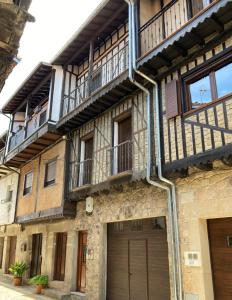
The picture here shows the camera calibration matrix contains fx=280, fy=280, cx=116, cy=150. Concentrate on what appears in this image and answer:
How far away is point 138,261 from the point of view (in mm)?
8039

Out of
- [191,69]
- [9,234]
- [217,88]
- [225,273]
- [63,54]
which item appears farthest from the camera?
[9,234]

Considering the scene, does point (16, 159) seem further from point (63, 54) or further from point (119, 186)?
point (119, 186)

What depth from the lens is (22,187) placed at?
14695mm

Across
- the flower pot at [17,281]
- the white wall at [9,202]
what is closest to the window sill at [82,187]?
the flower pot at [17,281]

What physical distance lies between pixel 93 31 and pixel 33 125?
5974 millimetres

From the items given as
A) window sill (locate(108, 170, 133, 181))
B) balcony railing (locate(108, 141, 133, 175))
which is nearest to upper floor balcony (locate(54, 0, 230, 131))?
balcony railing (locate(108, 141, 133, 175))

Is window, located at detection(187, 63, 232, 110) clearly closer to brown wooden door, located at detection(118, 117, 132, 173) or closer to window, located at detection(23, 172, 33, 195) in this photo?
brown wooden door, located at detection(118, 117, 132, 173)

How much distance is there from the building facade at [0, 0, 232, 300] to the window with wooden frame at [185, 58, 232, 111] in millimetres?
26

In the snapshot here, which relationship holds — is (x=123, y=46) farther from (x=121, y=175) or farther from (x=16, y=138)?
(x=16, y=138)

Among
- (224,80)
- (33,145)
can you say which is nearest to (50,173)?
(33,145)

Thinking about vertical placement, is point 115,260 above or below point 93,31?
below

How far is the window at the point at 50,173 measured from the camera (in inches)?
477

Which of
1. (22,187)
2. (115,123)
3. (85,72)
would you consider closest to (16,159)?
(22,187)

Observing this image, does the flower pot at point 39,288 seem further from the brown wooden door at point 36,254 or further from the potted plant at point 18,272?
the potted plant at point 18,272
